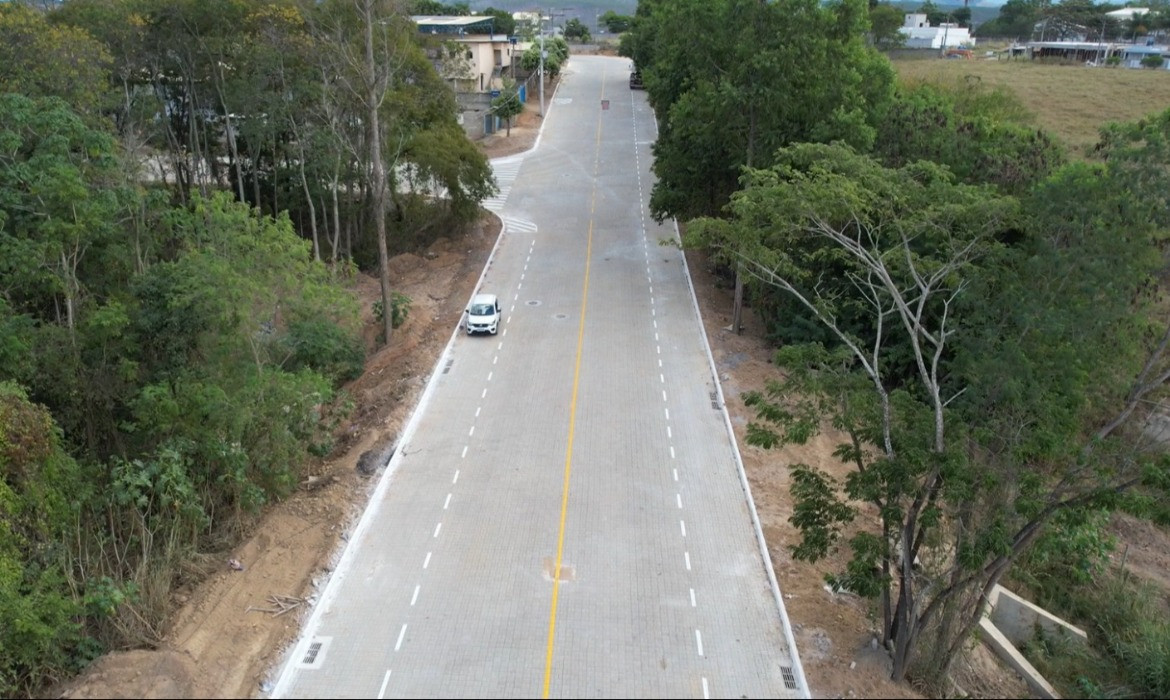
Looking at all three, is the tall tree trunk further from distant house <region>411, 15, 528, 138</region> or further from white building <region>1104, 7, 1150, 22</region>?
white building <region>1104, 7, 1150, 22</region>

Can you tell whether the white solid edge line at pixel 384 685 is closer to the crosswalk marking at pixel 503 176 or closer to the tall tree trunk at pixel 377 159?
the tall tree trunk at pixel 377 159

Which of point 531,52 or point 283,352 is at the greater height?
point 531,52

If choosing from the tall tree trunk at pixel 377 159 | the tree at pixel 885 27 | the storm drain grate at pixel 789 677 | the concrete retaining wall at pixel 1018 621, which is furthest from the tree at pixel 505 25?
the storm drain grate at pixel 789 677

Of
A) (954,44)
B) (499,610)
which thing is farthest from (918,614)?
(954,44)

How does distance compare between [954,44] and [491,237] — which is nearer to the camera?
[491,237]

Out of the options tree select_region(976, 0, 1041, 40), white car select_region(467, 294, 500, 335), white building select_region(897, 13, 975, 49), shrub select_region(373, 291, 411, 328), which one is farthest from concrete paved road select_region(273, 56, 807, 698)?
tree select_region(976, 0, 1041, 40)

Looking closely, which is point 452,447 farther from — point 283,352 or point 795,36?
point 795,36
